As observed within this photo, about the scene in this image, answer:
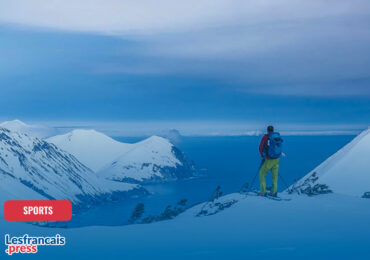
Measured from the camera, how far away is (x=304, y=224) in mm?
14891

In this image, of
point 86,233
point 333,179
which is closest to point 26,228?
point 86,233

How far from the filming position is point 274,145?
18.4m

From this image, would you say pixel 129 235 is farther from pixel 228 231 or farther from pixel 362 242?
pixel 362 242

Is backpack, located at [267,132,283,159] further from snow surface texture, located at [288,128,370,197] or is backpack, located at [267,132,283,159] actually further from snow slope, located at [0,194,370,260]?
snow surface texture, located at [288,128,370,197]

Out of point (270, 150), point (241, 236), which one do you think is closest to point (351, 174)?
point (270, 150)

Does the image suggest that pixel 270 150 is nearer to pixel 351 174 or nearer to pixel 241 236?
pixel 241 236

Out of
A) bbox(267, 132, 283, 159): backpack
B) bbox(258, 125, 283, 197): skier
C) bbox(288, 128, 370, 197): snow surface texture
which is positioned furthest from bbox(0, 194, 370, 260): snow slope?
bbox(288, 128, 370, 197): snow surface texture

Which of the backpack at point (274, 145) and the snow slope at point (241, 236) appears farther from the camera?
the backpack at point (274, 145)

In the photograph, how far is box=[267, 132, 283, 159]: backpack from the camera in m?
18.2

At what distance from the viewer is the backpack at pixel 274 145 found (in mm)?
18250

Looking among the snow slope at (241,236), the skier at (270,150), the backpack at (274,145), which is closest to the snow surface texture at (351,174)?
the skier at (270,150)

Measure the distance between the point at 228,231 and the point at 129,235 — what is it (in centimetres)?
311

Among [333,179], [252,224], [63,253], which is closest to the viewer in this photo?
[63,253]

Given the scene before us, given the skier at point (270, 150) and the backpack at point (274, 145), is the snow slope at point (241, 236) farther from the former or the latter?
the backpack at point (274, 145)
